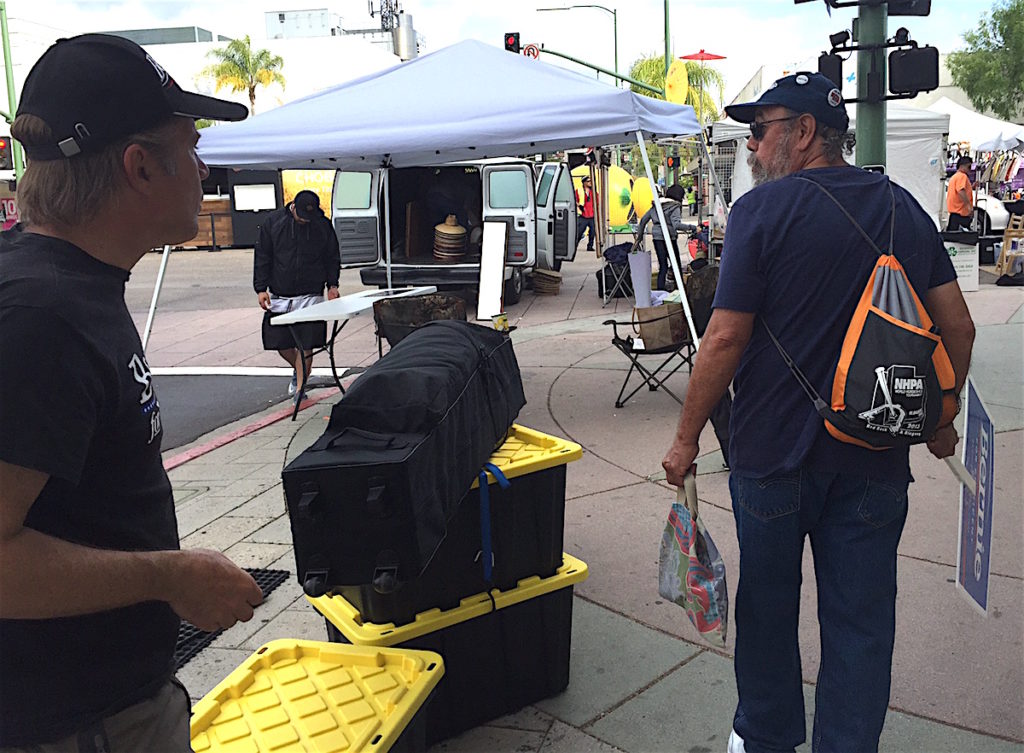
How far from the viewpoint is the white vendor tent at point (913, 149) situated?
1636 centimetres

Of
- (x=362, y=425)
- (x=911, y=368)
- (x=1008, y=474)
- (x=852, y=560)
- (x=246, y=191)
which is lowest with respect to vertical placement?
(x=1008, y=474)

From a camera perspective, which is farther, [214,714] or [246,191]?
[246,191]

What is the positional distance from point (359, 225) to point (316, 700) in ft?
38.8

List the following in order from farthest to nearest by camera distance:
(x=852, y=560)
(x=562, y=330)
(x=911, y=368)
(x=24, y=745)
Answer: (x=562, y=330) → (x=852, y=560) → (x=911, y=368) → (x=24, y=745)

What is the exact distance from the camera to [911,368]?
2238 millimetres

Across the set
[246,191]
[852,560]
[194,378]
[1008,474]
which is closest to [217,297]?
[194,378]

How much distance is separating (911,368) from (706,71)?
1761 inches

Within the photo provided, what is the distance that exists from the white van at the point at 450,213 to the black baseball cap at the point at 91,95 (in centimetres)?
1185

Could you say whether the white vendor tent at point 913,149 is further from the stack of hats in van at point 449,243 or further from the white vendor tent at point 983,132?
the stack of hats in van at point 449,243

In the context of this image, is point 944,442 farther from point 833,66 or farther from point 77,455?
point 833,66

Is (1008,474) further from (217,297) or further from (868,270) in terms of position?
(217,297)

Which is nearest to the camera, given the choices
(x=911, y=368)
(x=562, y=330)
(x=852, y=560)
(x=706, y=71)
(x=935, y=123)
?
(x=911, y=368)

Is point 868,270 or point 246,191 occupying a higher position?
point 246,191

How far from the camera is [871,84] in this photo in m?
6.88
